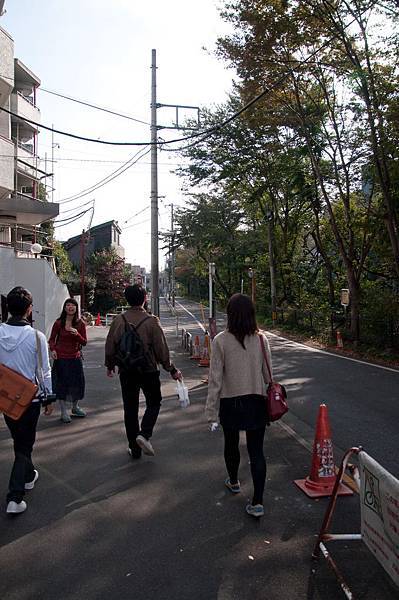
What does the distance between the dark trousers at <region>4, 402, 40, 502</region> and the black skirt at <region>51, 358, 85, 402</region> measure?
110 inches

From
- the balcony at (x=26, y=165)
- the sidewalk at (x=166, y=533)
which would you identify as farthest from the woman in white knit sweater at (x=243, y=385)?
the balcony at (x=26, y=165)

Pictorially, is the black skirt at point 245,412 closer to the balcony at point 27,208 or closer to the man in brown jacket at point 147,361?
the man in brown jacket at point 147,361

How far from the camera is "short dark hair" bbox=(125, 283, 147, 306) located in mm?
5324

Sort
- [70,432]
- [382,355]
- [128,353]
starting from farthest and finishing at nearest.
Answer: [382,355], [70,432], [128,353]

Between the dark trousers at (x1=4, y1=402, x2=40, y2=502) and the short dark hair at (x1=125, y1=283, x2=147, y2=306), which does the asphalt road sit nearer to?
the short dark hair at (x1=125, y1=283, x2=147, y2=306)

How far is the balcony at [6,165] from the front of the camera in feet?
51.1

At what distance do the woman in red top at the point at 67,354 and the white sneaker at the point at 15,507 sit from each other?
2.96 meters

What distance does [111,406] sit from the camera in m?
8.25

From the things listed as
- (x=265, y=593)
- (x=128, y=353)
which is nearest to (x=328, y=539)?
(x=265, y=593)

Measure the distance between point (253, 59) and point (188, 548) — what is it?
49.3 feet

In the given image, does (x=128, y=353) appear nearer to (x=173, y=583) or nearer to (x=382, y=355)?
(x=173, y=583)

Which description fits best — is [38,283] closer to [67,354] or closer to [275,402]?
[67,354]

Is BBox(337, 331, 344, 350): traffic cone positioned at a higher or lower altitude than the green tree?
lower

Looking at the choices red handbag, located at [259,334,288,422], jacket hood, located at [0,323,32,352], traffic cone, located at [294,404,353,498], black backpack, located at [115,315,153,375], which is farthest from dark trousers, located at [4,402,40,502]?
traffic cone, located at [294,404,353,498]
